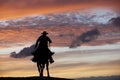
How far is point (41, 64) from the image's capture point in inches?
1015

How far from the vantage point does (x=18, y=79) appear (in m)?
25.5

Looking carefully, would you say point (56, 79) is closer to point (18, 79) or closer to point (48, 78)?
point (48, 78)

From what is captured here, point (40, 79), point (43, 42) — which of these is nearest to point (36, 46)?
point (43, 42)

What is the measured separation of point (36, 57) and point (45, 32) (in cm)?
238

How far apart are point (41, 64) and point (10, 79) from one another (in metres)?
2.80

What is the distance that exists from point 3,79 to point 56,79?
4273 mm

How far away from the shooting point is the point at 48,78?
81.7 feet

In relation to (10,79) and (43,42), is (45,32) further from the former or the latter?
(10,79)

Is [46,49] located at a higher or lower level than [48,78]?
higher

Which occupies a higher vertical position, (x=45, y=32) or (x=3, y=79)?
(x=45, y=32)

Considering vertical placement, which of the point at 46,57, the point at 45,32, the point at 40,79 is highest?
the point at 45,32

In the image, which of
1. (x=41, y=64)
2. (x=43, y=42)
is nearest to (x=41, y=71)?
(x=41, y=64)

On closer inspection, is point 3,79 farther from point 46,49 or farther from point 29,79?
point 46,49

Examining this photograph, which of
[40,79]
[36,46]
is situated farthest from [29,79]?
[36,46]
